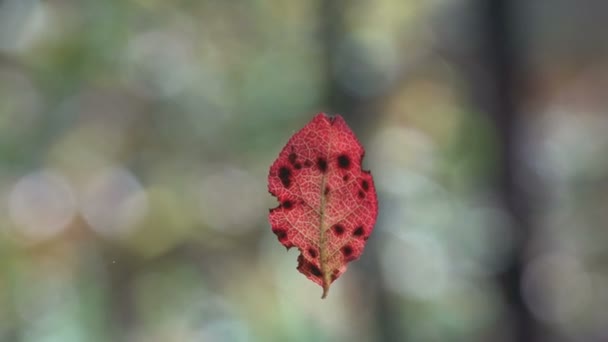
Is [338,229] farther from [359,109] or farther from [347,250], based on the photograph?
[359,109]

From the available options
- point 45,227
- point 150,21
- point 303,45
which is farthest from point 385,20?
point 45,227

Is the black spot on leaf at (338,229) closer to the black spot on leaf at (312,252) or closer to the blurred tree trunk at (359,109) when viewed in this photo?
the black spot on leaf at (312,252)

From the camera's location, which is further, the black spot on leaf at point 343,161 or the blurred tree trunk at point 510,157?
the blurred tree trunk at point 510,157

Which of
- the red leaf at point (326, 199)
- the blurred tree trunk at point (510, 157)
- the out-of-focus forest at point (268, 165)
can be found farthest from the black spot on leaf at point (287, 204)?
the blurred tree trunk at point (510, 157)

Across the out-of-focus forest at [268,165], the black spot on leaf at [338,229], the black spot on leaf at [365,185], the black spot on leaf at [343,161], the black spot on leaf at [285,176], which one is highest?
the out-of-focus forest at [268,165]

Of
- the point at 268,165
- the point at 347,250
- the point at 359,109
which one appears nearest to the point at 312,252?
the point at 347,250
